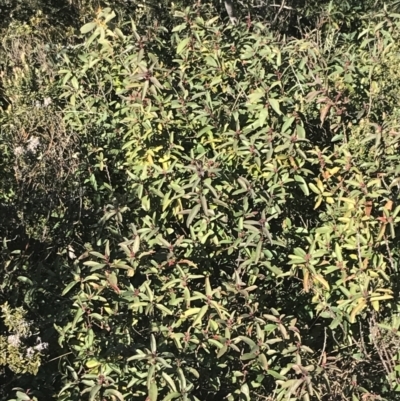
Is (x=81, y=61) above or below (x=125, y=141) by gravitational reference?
above

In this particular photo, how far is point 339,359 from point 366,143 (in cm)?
82

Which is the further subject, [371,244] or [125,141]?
[125,141]

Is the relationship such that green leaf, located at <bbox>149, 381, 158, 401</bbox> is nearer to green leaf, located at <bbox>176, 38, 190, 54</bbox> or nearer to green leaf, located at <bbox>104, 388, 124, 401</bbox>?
green leaf, located at <bbox>104, 388, 124, 401</bbox>

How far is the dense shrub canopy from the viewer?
1.94 meters

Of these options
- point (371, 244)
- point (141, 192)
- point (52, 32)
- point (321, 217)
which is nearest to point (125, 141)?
point (141, 192)

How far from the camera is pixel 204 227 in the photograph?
2074 mm

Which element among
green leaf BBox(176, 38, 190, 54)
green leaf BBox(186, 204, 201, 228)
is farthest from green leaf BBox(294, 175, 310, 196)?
green leaf BBox(176, 38, 190, 54)

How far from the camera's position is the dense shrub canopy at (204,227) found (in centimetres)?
194

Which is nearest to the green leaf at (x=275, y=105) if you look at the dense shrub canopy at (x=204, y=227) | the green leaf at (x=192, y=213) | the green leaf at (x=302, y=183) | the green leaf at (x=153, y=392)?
the dense shrub canopy at (x=204, y=227)

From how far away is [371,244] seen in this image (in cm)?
207

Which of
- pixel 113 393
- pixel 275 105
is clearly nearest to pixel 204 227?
pixel 275 105

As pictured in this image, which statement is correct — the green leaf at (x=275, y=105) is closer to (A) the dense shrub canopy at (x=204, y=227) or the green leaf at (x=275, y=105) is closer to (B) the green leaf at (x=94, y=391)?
(A) the dense shrub canopy at (x=204, y=227)

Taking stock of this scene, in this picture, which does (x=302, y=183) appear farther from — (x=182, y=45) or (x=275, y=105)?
(x=182, y=45)

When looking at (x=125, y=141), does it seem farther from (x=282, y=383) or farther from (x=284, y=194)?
(x=282, y=383)
